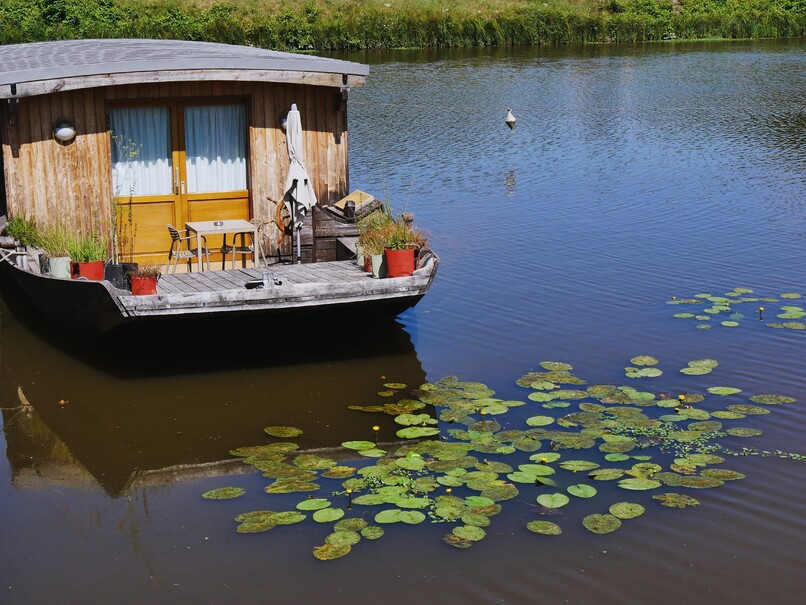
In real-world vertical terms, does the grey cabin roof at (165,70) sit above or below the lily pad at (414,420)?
above

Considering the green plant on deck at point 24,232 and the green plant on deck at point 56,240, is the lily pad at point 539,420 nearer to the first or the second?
the green plant on deck at point 56,240

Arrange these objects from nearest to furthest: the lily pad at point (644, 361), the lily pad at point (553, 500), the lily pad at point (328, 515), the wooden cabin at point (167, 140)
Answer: the lily pad at point (328, 515) < the lily pad at point (553, 500) < the lily pad at point (644, 361) < the wooden cabin at point (167, 140)

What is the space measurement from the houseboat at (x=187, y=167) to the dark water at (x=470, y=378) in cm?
94

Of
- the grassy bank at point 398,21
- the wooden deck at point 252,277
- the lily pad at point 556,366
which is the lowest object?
the lily pad at point 556,366

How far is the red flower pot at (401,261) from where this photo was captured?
11625 mm

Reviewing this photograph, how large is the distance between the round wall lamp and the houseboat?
0.04ft

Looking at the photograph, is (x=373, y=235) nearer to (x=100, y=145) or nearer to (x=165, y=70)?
(x=165, y=70)

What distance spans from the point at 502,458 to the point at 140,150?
6.24 m

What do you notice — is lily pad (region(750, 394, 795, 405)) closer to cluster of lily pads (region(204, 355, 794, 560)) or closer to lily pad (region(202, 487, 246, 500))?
cluster of lily pads (region(204, 355, 794, 560))

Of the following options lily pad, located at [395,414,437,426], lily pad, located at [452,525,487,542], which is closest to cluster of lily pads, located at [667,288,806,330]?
lily pad, located at [395,414,437,426]

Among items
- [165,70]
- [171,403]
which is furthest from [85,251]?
[165,70]

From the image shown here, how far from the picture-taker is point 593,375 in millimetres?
11281

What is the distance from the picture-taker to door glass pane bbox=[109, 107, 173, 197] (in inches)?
512

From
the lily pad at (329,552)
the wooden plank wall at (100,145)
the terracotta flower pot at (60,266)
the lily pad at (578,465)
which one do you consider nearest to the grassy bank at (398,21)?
the wooden plank wall at (100,145)
